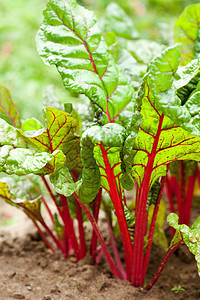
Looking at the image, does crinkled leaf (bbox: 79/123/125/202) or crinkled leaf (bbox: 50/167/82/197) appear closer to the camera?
crinkled leaf (bbox: 79/123/125/202)

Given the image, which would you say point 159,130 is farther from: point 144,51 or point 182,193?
point 144,51

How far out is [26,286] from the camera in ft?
4.34

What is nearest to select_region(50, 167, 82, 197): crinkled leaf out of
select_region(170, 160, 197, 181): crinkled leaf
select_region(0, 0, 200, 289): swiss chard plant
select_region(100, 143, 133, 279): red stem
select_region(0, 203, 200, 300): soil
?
select_region(0, 0, 200, 289): swiss chard plant

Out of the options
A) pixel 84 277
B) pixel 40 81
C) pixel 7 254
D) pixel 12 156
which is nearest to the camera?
pixel 12 156

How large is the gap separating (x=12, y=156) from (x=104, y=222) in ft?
2.99

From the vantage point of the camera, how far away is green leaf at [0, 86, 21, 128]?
1.42m

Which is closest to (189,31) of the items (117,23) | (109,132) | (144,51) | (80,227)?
(144,51)

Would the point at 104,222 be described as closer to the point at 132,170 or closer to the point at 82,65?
the point at 132,170

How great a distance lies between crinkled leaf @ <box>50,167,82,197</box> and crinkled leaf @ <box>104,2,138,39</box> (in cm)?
95

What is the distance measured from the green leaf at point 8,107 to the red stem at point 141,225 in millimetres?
588

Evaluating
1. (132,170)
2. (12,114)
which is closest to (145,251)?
(132,170)

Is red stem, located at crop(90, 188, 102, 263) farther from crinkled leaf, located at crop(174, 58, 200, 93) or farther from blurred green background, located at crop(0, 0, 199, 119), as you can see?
blurred green background, located at crop(0, 0, 199, 119)

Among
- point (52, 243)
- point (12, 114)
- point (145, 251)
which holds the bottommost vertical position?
point (52, 243)

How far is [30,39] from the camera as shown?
4.25 metres
